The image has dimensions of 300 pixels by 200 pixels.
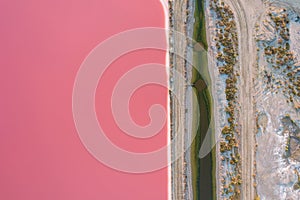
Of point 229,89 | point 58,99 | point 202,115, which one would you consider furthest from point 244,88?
point 58,99

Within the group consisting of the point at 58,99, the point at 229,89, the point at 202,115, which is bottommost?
the point at 202,115

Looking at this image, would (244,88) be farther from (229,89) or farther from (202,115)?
(202,115)

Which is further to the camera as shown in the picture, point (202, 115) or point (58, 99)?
point (202, 115)

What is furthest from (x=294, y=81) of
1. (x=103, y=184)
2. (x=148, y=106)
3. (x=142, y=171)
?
(x=103, y=184)

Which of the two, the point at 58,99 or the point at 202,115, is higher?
the point at 58,99

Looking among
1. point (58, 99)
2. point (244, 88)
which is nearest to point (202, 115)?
point (244, 88)

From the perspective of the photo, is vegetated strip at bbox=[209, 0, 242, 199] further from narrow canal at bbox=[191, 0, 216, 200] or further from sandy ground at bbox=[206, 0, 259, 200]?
narrow canal at bbox=[191, 0, 216, 200]

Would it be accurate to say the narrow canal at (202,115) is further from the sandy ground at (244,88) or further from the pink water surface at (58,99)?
the pink water surface at (58,99)

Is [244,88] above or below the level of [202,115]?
above
